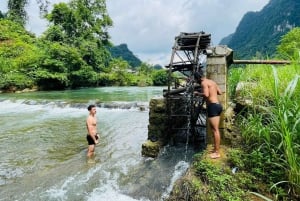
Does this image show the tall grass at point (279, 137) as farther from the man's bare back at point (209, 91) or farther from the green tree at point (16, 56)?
the green tree at point (16, 56)

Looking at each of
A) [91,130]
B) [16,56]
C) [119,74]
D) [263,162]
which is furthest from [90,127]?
[119,74]

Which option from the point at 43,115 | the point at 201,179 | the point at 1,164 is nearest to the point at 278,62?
the point at 201,179

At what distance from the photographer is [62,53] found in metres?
34.9

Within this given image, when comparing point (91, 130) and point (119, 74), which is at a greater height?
point (119, 74)

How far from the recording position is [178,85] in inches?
422

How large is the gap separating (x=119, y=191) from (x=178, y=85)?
18.1 ft

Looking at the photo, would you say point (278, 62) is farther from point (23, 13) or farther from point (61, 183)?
point (23, 13)

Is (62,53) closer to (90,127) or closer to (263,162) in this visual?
(90,127)

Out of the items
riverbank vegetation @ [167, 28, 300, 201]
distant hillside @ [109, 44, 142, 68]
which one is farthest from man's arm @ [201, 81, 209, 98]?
distant hillside @ [109, 44, 142, 68]

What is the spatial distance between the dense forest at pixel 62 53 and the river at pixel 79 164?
20.1 m

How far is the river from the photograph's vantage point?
600 centimetres

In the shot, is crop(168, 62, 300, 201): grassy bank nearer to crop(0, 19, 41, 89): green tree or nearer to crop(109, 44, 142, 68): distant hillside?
crop(0, 19, 41, 89): green tree

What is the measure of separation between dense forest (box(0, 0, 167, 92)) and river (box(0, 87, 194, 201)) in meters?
20.1

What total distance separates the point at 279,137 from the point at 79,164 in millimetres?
5119
